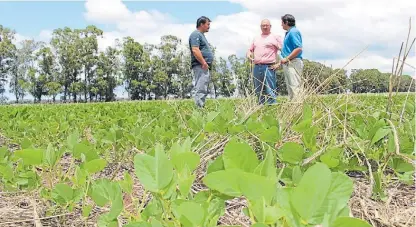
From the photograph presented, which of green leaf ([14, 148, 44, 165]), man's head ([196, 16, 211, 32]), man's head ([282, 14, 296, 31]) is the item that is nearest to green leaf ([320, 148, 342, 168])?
green leaf ([14, 148, 44, 165])

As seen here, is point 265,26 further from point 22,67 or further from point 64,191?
point 22,67

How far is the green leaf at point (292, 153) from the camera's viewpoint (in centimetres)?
143

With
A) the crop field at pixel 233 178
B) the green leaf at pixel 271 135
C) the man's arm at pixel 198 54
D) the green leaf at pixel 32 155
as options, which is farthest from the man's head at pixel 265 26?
the green leaf at pixel 32 155

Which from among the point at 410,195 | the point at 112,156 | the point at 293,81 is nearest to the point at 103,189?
the point at 410,195

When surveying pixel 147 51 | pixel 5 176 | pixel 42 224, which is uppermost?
pixel 147 51

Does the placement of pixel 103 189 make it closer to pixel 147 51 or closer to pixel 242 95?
pixel 242 95

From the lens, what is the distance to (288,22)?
20.7ft

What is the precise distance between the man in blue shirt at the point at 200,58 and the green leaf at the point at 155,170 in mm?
5449

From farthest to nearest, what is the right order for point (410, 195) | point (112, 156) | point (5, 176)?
1. point (112, 156)
2. point (5, 176)
3. point (410, 195)

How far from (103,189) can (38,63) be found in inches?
2939

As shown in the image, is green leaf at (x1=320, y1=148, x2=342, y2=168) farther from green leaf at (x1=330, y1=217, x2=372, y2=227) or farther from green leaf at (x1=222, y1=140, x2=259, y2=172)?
green leaf at (x1=330, y1=217, x2=372, y2=227)

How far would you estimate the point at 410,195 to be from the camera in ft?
5.47

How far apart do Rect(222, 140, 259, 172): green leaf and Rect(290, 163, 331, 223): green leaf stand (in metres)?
0.20

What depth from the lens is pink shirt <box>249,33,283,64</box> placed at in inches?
250
